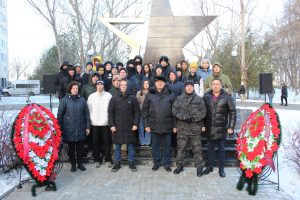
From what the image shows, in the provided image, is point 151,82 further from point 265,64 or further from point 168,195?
point 265,64

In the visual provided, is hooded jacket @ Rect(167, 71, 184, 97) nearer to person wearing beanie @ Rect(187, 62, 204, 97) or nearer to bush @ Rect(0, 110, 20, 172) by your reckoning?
person wearing beanie @ Rect(187, 62, 204, 97)

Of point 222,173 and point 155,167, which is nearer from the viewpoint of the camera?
point 222,173

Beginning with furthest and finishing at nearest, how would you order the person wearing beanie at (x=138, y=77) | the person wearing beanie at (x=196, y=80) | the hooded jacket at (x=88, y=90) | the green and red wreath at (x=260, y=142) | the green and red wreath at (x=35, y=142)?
the person wearing beanie at (x=196, y=80)
the person wearing beanie at (x=138, y=77)
the hooded jacket at (x=88, y=90)
the green and red wreath at (x=35, y=142)
the green and red wreath at (x=260, y=142)

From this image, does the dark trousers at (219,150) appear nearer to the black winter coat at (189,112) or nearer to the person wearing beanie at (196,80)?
the black winter coat at (189,112)

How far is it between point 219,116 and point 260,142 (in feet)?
3.51

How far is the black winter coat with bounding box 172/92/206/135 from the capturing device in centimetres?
584

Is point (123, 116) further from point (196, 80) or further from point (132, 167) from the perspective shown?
point (196, 80)

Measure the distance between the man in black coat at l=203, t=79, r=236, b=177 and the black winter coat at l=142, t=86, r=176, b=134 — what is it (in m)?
0.69

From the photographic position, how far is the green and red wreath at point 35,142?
4977 mm

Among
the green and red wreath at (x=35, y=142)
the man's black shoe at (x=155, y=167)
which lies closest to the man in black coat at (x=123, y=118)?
the man's black shoe at (x=155, y=167)

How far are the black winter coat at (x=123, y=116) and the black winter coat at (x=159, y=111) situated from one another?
21 centimetres

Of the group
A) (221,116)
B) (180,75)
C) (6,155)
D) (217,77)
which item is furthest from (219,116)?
(6,155)

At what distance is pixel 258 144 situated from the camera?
490 centimetres

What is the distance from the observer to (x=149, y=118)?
627cm
